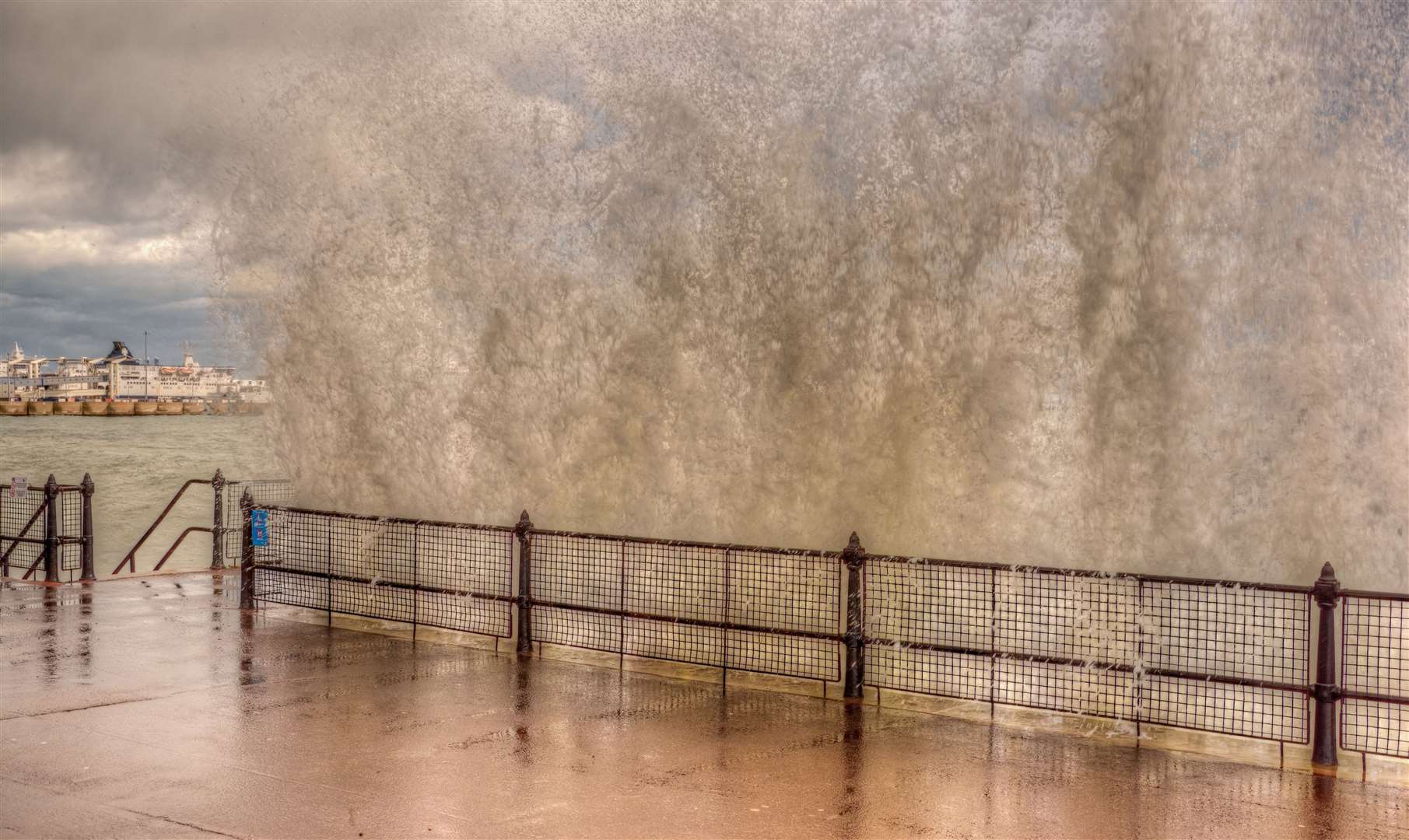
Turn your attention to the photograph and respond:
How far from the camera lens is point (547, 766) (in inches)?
311

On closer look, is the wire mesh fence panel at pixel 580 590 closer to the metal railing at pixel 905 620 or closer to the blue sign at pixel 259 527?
the metal railing at pixel 905 620

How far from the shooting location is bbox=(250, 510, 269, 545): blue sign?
14781 millimetres

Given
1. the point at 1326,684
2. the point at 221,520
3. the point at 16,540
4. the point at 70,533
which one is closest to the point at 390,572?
the point at 221,520

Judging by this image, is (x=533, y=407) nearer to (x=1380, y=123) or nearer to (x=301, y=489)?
(x=301, y=489)

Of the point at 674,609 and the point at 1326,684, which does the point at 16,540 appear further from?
the point at 1326,684

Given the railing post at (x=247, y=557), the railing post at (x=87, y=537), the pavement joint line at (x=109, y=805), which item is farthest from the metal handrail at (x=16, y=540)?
the pavement joint line at (x=109, y=805)

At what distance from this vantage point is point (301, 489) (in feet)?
90.1

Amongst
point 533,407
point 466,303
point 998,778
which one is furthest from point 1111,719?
point 466,303

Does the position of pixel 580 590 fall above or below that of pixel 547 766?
above

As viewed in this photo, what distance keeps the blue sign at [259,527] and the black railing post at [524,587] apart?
4540 millimetres

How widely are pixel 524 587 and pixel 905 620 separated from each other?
13.1 feet

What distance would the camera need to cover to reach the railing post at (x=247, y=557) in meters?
14.8

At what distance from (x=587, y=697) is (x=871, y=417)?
11.9 metres

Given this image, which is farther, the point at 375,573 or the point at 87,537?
the point at 87,537
